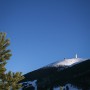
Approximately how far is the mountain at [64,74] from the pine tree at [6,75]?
218 cm

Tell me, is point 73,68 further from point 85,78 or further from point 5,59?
point 5,59

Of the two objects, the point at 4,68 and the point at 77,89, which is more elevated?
the point at 4,68

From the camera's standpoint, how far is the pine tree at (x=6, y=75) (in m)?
14.1

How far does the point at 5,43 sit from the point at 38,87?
456cm

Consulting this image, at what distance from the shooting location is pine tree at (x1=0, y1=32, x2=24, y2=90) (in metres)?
14.1

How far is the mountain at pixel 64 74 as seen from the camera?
12.4 metres

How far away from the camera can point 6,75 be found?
14.2 metres

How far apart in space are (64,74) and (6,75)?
4006 mm

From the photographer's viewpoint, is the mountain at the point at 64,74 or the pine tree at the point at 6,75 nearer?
the mountain at the point at 64,74

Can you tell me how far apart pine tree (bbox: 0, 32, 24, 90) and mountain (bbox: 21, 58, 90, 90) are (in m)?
2.18

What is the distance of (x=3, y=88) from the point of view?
14.2 meters

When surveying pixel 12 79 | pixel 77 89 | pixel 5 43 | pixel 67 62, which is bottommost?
pixel 77 89

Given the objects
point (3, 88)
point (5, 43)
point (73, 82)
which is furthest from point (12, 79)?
point (73, 82)

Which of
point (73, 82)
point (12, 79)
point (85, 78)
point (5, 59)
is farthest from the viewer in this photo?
point (5, 59)
